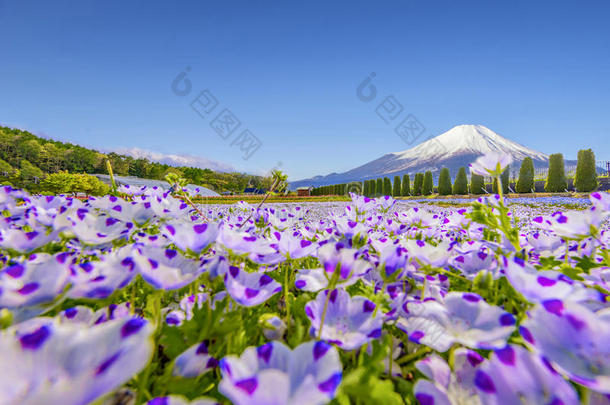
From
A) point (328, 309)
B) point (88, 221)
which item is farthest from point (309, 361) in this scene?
point (88, 221)

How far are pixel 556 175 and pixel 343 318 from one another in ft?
99.4

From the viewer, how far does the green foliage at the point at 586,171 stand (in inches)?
828

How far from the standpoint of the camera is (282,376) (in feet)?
1.24

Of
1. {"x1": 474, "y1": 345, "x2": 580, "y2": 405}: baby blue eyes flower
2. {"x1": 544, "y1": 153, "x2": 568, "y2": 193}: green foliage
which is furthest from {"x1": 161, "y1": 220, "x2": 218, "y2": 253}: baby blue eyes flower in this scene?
{"x1": 544, "y1": 153, "x2": 568, "y2": 193}: green foliage

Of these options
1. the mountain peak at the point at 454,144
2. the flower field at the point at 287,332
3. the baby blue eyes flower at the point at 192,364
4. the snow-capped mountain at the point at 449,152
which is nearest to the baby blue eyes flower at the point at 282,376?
the flower field at the point at 287,332

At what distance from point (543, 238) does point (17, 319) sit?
163 centimetres

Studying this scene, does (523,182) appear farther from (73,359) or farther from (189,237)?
(73,359)

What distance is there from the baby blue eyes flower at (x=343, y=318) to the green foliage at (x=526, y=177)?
97.9ft

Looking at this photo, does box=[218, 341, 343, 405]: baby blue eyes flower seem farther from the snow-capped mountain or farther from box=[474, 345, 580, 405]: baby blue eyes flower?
the snow-capped mountain

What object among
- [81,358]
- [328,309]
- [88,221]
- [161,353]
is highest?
[88,221]

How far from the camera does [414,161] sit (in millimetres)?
137875

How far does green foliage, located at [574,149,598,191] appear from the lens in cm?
2103

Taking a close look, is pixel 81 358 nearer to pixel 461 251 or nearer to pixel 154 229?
pixel 461 251

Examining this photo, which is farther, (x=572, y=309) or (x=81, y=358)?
(x=572, y=309)
